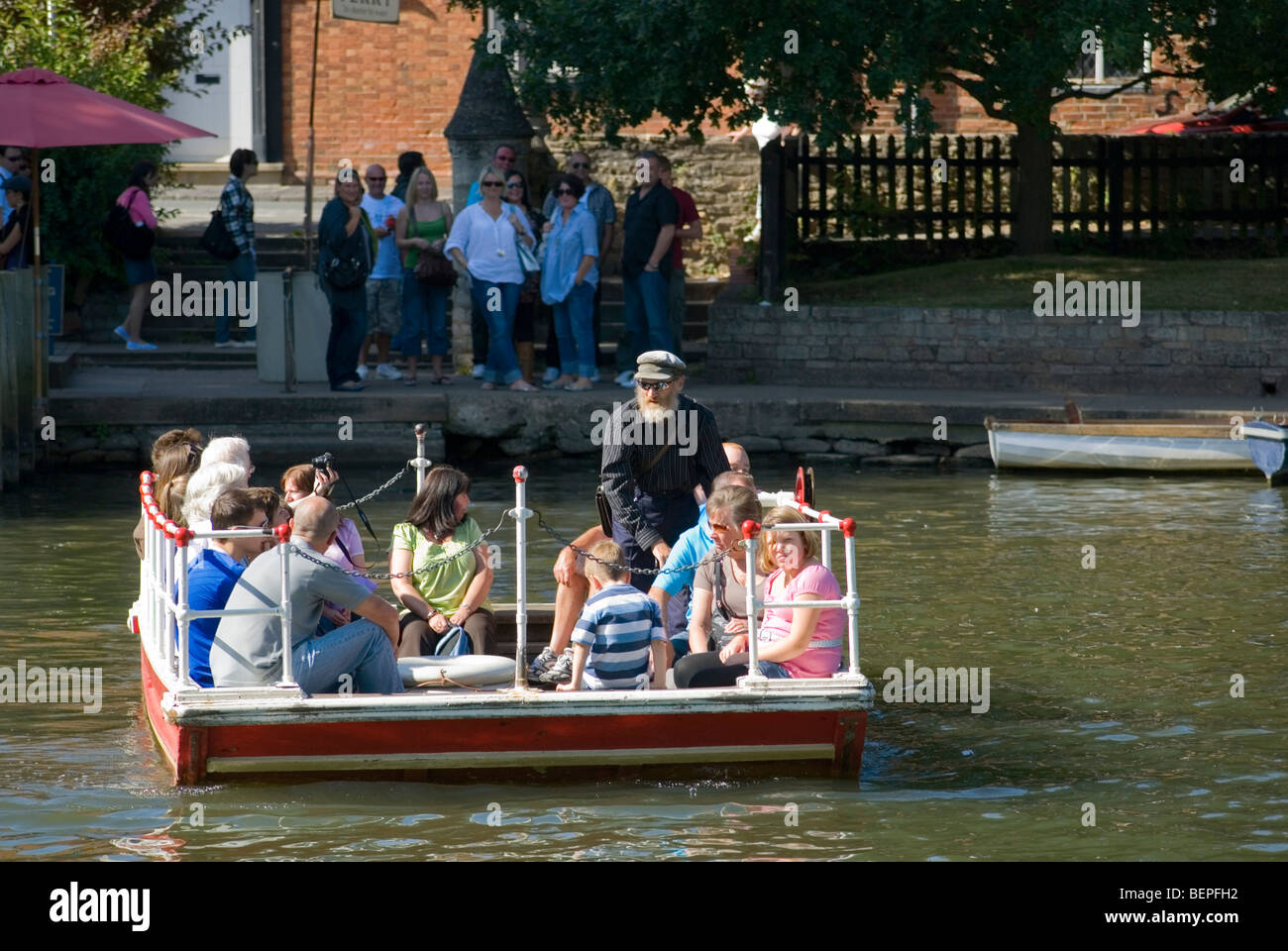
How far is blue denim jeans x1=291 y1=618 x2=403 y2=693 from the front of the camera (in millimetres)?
8125

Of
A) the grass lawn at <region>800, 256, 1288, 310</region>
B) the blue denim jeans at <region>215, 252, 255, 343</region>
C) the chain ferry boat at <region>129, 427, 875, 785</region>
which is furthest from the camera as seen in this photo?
the blue denim jeans at <region>215, 252, 255, 343</region>

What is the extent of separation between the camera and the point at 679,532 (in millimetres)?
9703

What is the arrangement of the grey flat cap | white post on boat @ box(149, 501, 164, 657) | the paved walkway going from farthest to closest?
the paved walkway, the grey flat cap, white post on boat @ box(149, 501, 164, 657)

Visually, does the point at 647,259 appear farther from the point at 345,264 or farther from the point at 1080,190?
the point at 1080,190

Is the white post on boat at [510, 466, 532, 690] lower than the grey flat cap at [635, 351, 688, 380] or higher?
lower

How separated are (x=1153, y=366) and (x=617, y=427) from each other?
10156 millimetres

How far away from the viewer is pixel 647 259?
17.9 m

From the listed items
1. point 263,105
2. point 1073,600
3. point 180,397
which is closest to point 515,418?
point 180,397

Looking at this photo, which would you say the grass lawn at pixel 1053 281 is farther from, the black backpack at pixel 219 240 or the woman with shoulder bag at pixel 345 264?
the black backpack at pixel 219 240

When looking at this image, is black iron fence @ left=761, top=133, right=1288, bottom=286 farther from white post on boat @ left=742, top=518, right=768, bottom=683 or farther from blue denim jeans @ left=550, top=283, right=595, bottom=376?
white post on boat @ left=742, top=518, right=768, bottom=683

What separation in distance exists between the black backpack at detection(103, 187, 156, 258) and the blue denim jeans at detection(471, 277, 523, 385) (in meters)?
3.39

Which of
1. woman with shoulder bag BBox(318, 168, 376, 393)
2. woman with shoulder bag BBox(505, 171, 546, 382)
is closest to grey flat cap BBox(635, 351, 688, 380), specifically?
woman with shoulder bag BBox(318, 168, 376, 393)

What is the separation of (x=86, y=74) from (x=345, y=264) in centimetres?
559

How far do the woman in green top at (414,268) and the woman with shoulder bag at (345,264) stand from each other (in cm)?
57
